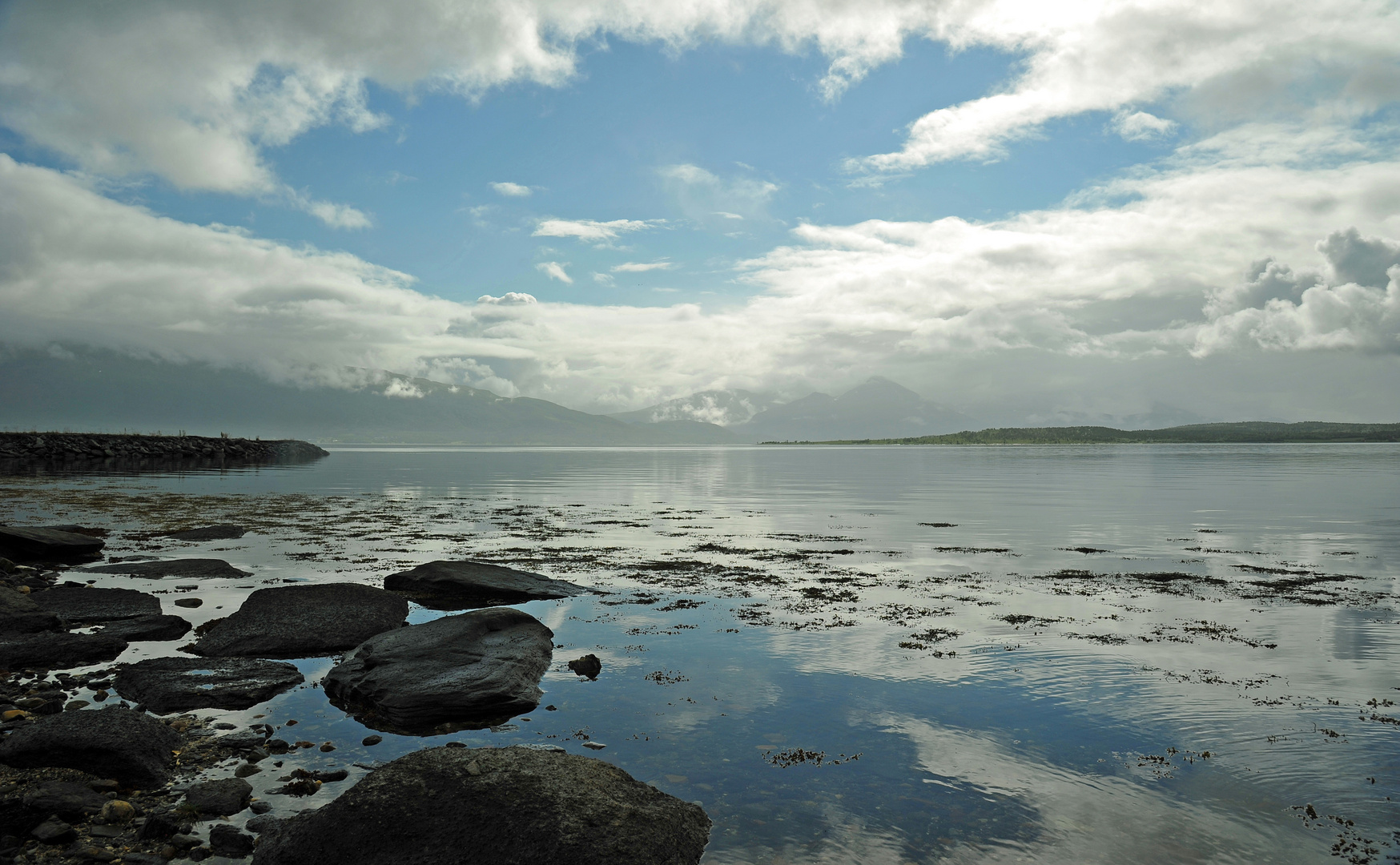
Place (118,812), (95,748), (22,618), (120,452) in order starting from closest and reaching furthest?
(118,812) → (95,748) → (22,618) → (120,452)

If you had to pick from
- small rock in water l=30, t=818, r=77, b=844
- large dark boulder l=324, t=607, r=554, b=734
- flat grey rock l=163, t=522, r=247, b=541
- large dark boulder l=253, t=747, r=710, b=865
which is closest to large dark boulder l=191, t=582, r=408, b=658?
large dark boulder l=324, t=607, r=554, b=734

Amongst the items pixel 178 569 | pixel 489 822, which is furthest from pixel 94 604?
pixel 489 822

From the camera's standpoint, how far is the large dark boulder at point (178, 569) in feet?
87.4

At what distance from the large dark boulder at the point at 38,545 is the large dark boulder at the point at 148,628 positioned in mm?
13737

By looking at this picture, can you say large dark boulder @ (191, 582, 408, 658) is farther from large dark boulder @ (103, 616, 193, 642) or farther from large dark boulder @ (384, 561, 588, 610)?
large dark boulder @ (384, 561, 588, 610)

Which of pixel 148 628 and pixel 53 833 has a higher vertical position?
pixel 53 833

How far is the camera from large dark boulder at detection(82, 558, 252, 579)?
26.6 meters

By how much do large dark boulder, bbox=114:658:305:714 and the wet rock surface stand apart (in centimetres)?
525

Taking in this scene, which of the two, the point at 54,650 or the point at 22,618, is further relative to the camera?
the point at 22,618

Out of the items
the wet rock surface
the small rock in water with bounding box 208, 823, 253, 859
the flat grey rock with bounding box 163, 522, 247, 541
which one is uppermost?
the wet rock surface

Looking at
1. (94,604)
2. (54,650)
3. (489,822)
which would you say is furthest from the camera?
(94,604)

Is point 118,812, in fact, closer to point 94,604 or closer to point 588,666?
point 588,666

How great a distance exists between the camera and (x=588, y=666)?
16.1 meters

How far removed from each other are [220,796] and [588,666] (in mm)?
7335
